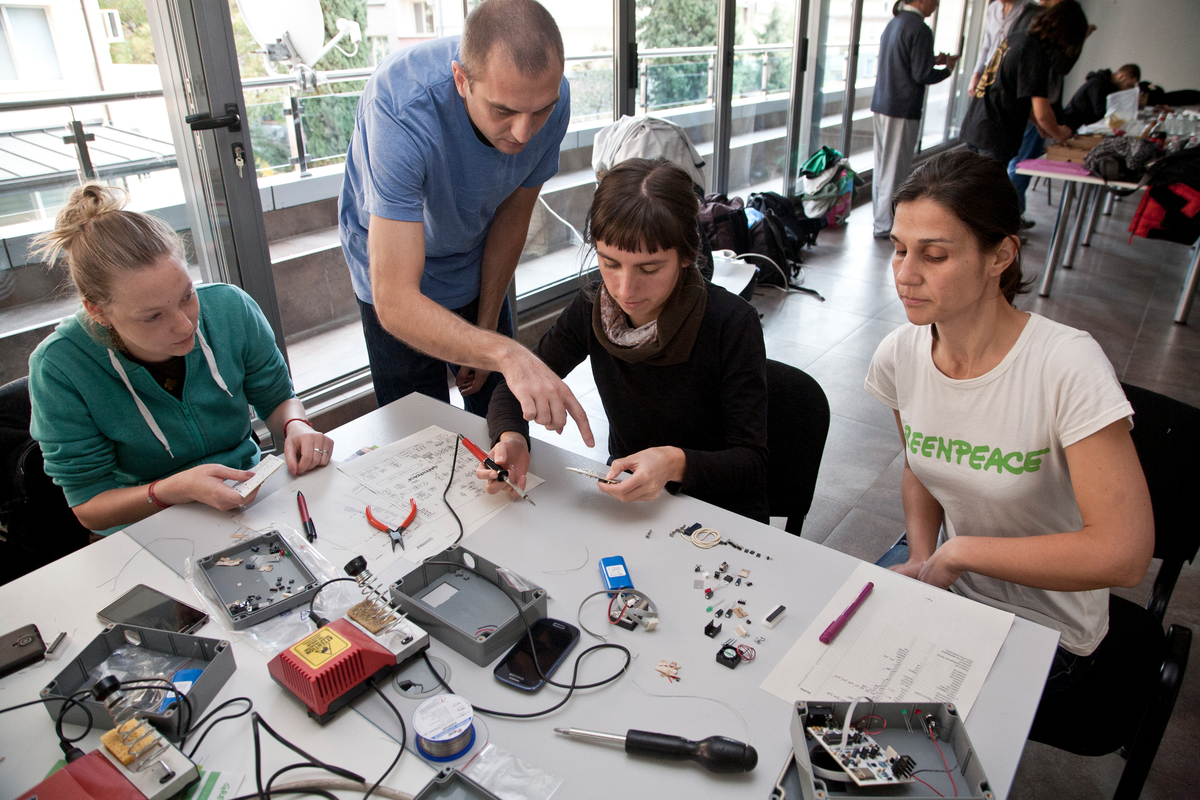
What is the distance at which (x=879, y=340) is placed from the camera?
152 inches

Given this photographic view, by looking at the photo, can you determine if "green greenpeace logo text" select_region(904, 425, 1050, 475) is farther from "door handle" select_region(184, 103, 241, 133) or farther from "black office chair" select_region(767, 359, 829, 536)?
"door handle" select_region(184, 103, 241, 133)

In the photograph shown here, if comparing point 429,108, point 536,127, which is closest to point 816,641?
point 536,127

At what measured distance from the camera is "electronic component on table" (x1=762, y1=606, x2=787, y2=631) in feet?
3.32

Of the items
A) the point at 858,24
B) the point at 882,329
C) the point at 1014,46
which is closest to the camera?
the point at 882,329

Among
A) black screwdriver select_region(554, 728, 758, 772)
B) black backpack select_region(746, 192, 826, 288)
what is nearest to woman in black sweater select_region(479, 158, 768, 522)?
black screwdriver select_region(554, 728, 758, 772)

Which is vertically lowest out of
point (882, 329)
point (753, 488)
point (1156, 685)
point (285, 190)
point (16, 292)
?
point (882, 329)

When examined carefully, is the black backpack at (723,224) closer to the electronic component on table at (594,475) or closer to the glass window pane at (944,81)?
the electronic component on table at (594,475)

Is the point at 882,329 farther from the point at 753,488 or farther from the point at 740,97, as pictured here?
the point at 753,488

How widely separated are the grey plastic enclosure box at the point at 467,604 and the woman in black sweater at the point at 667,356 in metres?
0.24

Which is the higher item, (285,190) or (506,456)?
(285,190)

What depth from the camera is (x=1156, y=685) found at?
1.11m

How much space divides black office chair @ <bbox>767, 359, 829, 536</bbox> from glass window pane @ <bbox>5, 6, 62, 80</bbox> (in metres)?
2.01

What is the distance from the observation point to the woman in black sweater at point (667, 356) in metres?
1.34

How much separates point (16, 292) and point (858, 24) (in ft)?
19.3
